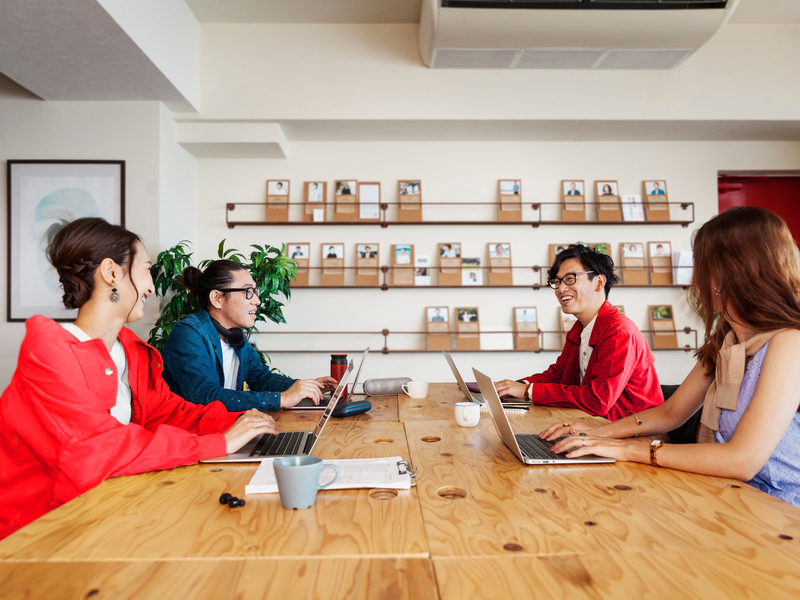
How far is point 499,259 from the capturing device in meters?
4.07

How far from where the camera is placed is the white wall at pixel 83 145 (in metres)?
3.43

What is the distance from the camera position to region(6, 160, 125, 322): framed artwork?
11.2 ft

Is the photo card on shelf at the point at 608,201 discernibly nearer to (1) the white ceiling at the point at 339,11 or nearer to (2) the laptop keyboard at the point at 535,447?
(1) the white ceiling at the point at 339,11

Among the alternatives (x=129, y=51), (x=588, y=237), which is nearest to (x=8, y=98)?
(x=129, y=51)

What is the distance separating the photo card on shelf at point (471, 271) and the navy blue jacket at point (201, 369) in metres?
2.30

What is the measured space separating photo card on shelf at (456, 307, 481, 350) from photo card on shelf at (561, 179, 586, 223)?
3.45 feet

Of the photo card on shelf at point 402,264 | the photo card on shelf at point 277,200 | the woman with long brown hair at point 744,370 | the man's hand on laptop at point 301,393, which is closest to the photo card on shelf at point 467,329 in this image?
the photo card on shelf at point 402,264

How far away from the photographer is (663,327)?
161 inches

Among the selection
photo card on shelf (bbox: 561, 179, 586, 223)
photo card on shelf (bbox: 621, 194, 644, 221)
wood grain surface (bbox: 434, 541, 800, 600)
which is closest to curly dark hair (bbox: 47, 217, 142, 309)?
wood grain surface (bbox: 434, 541, 800, 600)

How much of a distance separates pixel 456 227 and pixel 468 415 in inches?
107

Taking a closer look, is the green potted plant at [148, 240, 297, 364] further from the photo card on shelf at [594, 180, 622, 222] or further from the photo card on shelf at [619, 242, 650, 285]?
the photo card on shelf at [619, 242, 650, 285]

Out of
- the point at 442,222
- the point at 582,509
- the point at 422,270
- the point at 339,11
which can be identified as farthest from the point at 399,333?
the point at 582,509

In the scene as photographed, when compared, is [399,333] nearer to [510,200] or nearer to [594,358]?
[510,200]

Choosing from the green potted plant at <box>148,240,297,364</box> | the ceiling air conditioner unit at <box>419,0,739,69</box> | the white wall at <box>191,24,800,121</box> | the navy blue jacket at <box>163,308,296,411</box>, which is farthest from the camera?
the white wall at <box>191,24,800,121</box>
